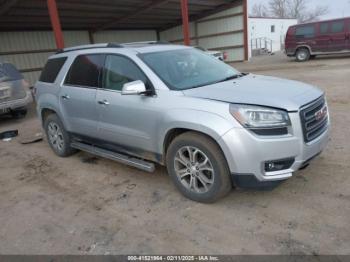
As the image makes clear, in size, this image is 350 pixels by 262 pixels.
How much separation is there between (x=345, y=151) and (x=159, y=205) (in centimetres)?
289

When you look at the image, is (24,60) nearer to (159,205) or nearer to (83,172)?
(83,172)

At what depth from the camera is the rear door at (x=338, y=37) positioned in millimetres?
16453

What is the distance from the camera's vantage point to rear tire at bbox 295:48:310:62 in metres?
17.9

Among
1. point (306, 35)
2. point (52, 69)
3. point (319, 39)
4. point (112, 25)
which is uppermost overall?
point (112, 25)

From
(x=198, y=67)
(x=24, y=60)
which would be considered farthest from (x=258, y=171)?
(x=24, y=60)

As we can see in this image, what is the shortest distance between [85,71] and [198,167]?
7.85ft

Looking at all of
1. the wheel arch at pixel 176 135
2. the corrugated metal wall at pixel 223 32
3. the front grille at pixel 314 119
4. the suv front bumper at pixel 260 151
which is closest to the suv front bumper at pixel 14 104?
the wheel arch at pixel 176 135

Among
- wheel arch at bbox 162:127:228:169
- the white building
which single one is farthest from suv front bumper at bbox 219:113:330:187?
the white building

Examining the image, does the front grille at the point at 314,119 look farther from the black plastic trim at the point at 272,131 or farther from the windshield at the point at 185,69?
the windshield at the point at 185,69

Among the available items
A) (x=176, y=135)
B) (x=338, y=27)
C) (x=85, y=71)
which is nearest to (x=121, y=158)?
(x=176, y=135)

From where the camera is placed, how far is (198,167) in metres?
3.32

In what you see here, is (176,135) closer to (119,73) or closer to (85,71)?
(119,73)

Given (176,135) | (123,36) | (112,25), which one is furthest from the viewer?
(123,36)

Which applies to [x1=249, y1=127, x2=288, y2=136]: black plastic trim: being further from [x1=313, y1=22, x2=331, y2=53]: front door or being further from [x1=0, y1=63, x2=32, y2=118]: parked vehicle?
[x1=313, y1=22, x2=331, y2=53]: front door
